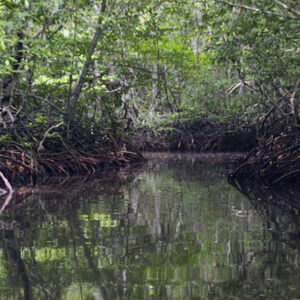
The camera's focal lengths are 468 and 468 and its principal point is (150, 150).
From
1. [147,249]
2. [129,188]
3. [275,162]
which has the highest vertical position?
[275,162]

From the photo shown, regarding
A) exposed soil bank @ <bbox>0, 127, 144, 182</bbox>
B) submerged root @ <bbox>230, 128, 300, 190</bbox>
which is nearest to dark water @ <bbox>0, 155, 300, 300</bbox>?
submerged root @ <bbox>230, 128, 300, 190</bbox>

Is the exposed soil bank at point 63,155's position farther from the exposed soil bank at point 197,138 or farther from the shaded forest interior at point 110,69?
the exposed soil bank at point 197,138

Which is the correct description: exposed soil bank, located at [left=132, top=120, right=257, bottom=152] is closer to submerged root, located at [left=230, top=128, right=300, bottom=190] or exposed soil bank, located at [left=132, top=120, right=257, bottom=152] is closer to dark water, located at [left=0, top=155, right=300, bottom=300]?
submerged root, located at [left=230, top=128, right=300, bottom=190]

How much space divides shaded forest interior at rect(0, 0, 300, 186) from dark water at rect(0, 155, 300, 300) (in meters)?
1.82

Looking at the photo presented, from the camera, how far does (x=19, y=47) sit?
21.1 ft

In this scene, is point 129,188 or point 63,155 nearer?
point 129,188

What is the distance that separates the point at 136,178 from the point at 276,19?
294 centimetres

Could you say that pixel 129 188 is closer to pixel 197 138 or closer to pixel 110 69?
pixel 110 69

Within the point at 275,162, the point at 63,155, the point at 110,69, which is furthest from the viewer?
the point at 110,69

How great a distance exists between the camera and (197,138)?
16469mm

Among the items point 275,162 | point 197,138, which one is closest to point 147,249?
point 275,162

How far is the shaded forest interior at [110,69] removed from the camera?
19.0 feet

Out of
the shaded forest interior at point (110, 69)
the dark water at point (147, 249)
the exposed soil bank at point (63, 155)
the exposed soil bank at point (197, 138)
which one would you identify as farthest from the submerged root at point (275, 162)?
the exposed soil bank at point (197, 138)

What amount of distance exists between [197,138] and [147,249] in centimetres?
1404
